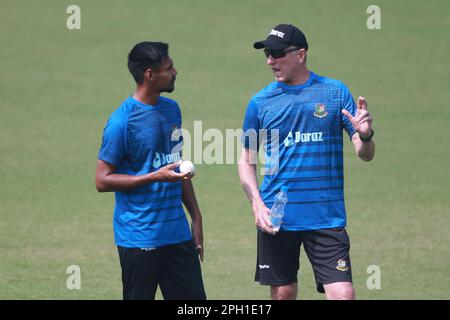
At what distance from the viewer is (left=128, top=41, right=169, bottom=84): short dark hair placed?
8688mm

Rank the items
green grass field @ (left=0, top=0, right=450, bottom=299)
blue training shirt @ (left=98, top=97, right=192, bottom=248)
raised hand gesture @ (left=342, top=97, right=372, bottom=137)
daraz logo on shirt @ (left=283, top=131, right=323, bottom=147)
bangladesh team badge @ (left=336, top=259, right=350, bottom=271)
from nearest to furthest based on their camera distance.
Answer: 1. blue training shirt @ (left=98, top=97, right=192, bottom=248)
2. raised hand gesture @ (left=342, top=97, right=372, bottom=137)
3. bangladesh team badge @ (left=336, top=259, right=350, bottom=271)
4. daraz logo on shirt @ (left=283, top=131, right=323, bottom=147)
5. green grass field @ (left=0, top=0, right=450, bottom=299)

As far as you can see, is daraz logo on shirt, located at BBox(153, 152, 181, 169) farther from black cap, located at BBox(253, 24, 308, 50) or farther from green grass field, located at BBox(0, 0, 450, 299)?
green grass field, located at BBox(0, 0, 450, 299)

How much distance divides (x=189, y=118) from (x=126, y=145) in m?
12.1

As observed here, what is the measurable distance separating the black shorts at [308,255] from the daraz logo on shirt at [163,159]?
1.05 m

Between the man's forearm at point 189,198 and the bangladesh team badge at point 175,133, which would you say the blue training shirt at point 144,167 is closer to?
the bangladesh team badge at point 175,133

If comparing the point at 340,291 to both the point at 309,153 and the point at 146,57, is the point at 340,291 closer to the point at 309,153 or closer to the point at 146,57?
the point at 309,153

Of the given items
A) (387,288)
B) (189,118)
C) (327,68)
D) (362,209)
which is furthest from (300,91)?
(327,68)

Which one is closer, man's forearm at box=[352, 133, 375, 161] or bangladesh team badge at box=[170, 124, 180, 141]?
bangladesh team badge at box=[170, 124, 180, 141]

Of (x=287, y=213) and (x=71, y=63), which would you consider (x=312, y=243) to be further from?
(x=71, y=63)

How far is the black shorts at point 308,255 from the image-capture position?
29.5 ft

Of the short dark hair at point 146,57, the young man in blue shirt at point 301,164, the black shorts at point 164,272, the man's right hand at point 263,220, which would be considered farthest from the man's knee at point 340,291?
the short dark hair at point 146,57

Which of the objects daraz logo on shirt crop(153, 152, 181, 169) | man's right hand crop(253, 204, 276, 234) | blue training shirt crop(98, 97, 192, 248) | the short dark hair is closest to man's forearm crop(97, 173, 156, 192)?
blue training shirt crop(98, 97, 192, 248)

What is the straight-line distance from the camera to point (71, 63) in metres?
24.1

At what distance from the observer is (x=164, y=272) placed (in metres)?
8.77
